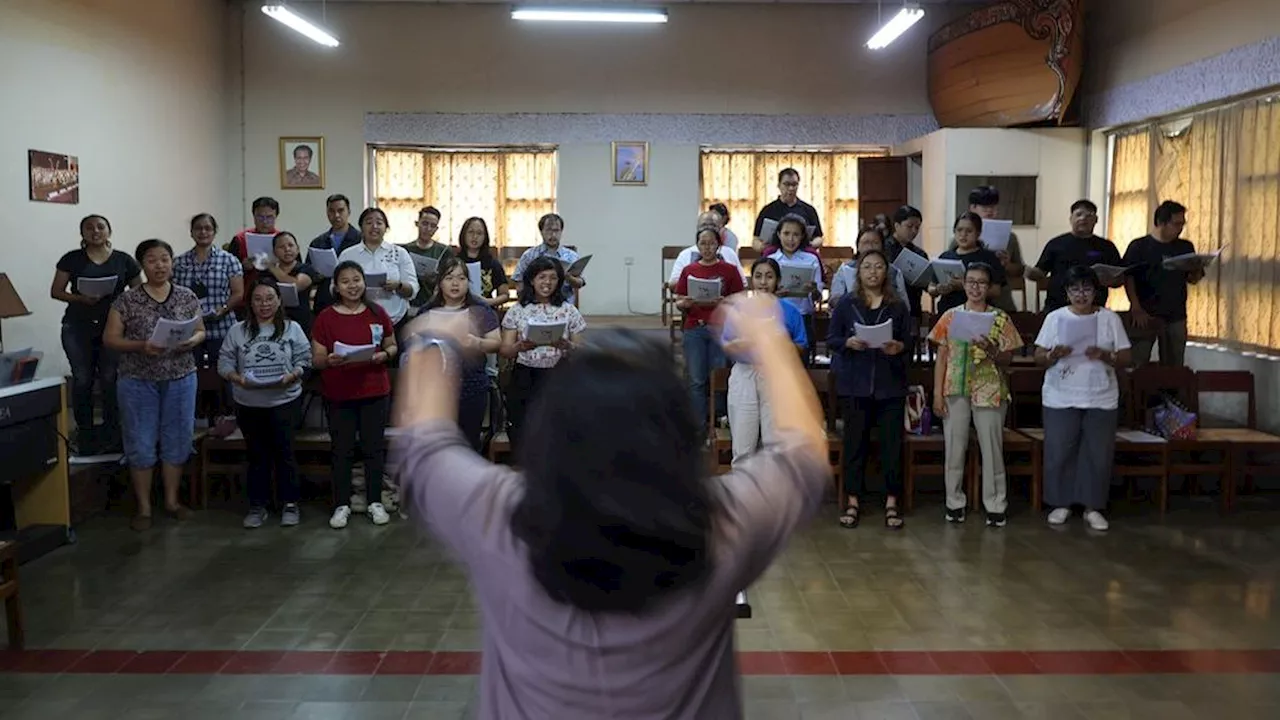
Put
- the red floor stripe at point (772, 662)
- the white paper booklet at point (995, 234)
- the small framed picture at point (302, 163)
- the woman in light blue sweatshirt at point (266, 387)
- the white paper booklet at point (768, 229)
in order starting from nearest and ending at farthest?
the red floor stripe at point (772, 662)
the woman in light blue sweatshirt at point (266, 387)
the white paper booklet at point (995, 234)
the white paper booklet at point (768, 229)
the small framed picture at point (302, 163)

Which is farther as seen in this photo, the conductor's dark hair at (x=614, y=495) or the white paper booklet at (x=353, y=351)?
the white paper booklet at (x=353, y=351)

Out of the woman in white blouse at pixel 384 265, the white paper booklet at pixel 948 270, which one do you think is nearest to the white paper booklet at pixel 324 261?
the woman in white blouse at pixel 384 265

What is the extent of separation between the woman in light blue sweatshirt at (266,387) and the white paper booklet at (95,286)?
1.25 metres

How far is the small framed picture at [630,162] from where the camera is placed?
450 inches

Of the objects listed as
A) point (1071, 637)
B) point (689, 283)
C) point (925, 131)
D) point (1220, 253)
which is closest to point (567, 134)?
point (925, 131)

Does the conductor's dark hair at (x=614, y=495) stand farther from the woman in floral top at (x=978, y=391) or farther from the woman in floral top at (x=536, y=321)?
the woman in floral top at (x=978, y=391)

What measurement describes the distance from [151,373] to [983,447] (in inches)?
181

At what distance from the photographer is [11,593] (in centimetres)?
393

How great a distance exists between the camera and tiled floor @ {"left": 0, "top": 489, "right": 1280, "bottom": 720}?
141 inches

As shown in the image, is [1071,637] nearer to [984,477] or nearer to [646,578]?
[984,477]

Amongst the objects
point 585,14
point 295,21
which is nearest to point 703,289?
point 585,14

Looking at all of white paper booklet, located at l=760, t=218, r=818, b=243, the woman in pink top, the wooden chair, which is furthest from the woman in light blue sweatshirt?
the woman in pink top

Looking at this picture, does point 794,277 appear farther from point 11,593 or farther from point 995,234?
point 11,593

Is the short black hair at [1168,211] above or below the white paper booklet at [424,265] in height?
above
